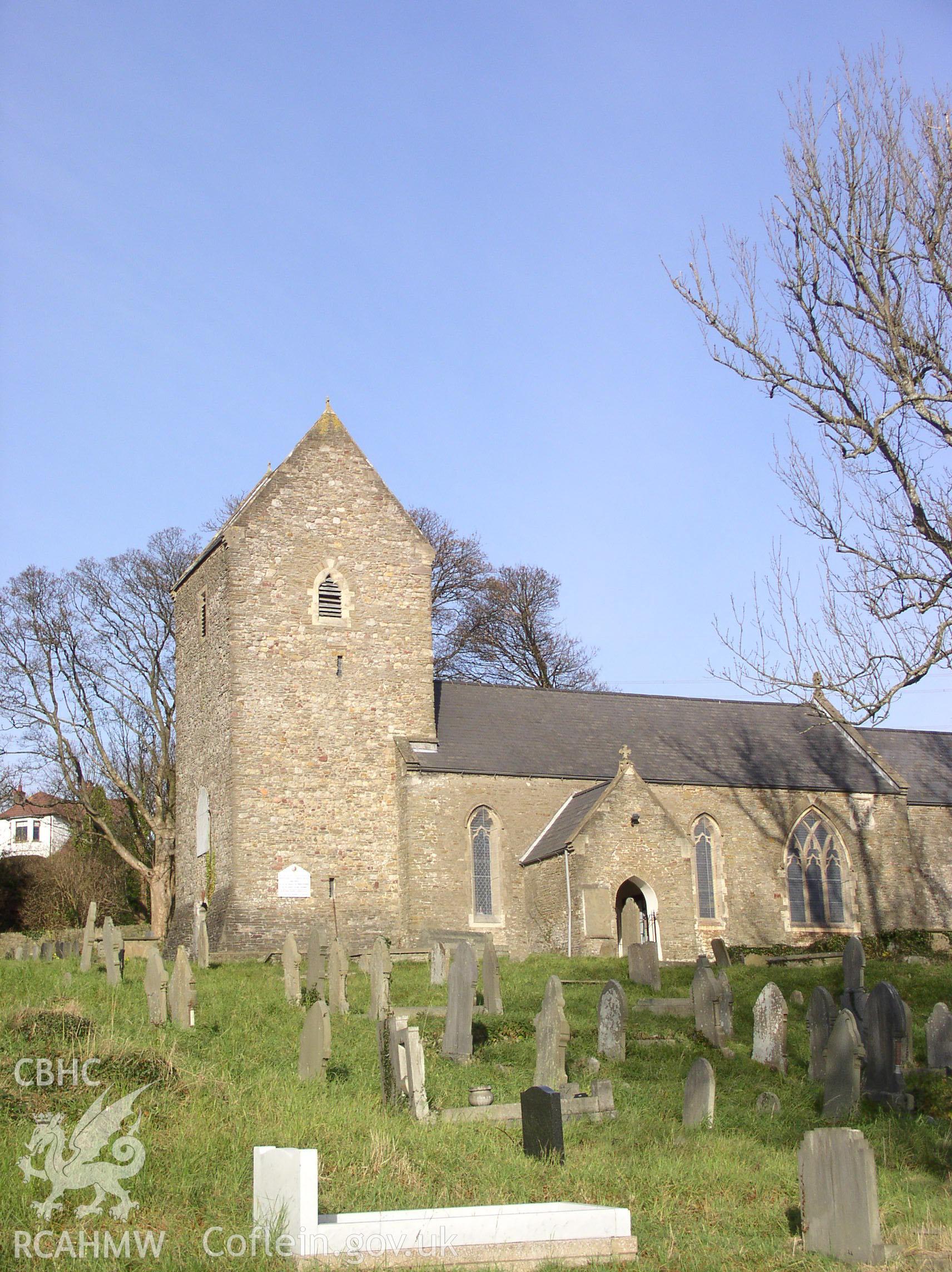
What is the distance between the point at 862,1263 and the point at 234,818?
20490 mm

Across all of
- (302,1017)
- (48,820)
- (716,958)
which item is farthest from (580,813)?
(48,820)

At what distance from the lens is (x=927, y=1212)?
8.17m

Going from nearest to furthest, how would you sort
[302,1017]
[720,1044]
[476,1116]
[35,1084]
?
[35,1084], [476,1116], [720,1044], [302,1017]

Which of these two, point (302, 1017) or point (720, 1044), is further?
point (302, 1017)

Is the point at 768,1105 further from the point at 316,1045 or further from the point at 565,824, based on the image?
the point at 565,824

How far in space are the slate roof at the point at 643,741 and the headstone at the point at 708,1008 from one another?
13776mm

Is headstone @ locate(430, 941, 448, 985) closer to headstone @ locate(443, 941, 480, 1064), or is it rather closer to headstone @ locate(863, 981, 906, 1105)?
headstone @ locate(443, 941, 480, 1064)

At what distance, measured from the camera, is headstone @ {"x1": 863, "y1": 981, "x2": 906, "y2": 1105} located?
11.7m

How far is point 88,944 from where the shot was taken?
21.6 metres

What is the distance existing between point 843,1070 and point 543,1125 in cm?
346

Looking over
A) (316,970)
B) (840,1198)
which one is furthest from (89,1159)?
(316,970)

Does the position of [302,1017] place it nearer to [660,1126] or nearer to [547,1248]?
[660,1126]

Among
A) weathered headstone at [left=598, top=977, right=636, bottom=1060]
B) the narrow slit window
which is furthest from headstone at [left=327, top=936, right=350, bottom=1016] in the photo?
the narrow slit window

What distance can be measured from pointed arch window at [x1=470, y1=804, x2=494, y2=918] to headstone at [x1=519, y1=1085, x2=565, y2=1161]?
735 inches
